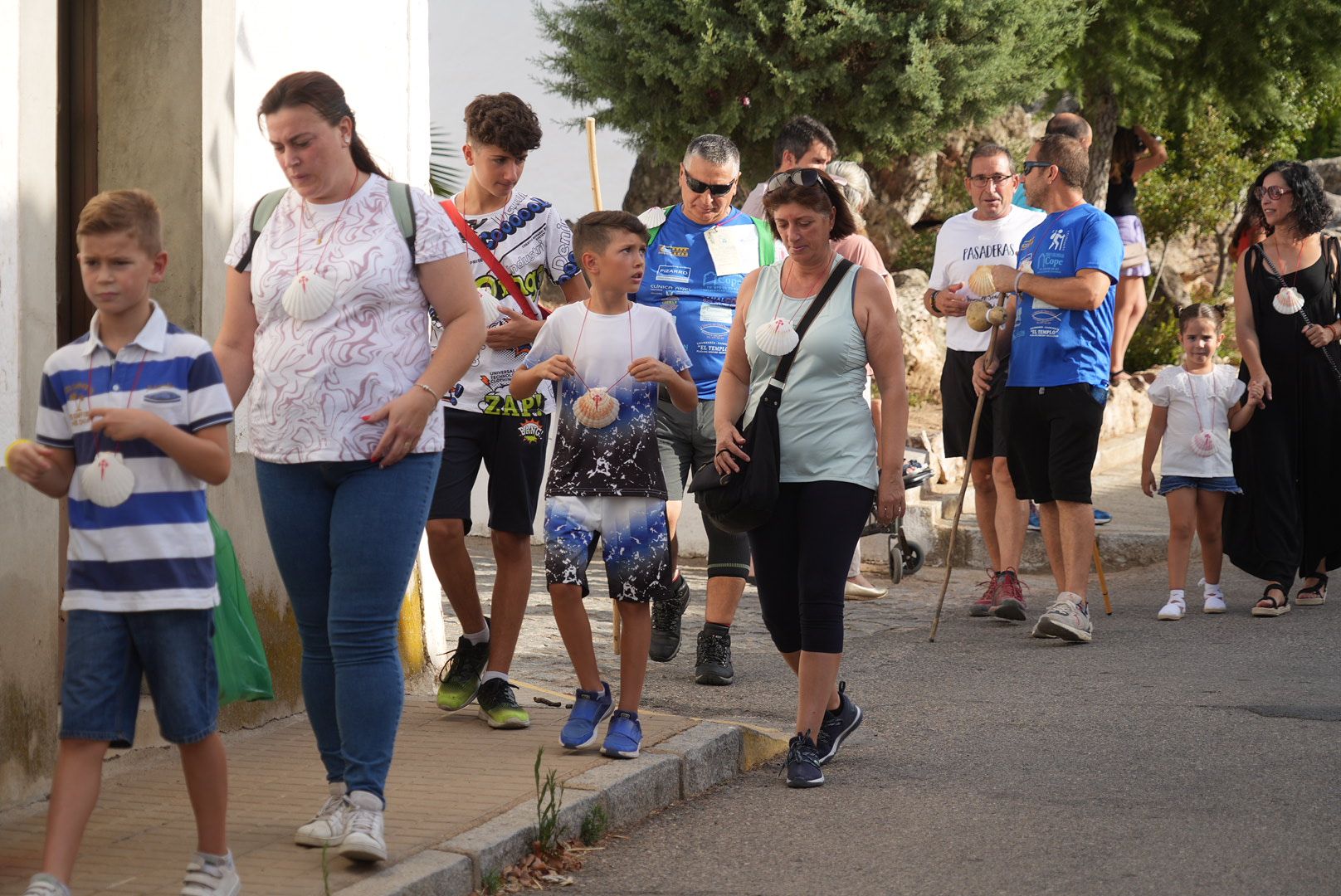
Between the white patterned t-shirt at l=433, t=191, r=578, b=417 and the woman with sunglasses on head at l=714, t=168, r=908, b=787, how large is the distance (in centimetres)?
75

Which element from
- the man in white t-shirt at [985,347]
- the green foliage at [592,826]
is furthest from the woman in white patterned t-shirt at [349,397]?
the man in white t-shirt at [985,347]

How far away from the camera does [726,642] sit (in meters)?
7.03

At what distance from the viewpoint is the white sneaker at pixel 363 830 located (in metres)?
3.91

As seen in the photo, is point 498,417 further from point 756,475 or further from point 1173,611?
point 1173,611

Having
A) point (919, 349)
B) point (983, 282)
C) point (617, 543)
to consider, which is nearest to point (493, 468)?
point (617, 543)

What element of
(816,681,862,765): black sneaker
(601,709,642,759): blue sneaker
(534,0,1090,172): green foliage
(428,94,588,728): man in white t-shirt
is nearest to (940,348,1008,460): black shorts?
(816,681,862,765): black sneaker

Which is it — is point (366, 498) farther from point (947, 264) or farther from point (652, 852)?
point (947, 264)

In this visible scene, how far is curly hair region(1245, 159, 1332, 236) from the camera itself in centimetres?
877

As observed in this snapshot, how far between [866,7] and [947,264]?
773 cm

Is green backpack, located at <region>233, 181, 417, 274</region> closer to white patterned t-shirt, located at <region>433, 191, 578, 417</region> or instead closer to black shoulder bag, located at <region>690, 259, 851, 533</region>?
white patterned t-shirt, located at <region>433, 191, 578, 417</region>

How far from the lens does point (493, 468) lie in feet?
18.9

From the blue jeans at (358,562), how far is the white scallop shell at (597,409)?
3.96ft

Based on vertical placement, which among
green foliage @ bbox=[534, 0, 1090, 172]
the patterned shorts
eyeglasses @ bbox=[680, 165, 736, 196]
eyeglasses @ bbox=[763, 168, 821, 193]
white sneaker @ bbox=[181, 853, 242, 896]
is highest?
green foliage @ bbox=[534, 0, 1090, 172]

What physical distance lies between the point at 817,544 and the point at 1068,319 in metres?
3.01
